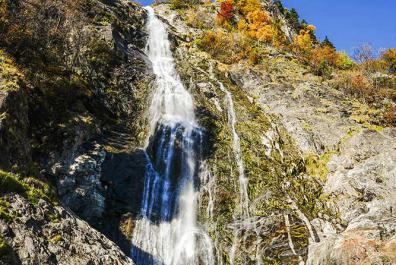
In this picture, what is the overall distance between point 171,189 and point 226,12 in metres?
42.4

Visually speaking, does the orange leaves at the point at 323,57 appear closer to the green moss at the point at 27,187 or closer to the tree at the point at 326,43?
the tree at the point at 326,43

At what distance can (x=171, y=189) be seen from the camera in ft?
85.9

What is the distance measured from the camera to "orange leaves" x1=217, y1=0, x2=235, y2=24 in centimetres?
6072

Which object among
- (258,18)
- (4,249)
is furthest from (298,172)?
(258,18)

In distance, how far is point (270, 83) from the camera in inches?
1560

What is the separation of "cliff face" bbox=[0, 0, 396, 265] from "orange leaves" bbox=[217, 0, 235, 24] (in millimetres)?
25111

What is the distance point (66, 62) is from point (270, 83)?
63.6 ft

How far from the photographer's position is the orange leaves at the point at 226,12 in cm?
6072

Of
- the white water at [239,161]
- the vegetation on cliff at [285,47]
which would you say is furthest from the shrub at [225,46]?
the white water at [239,161]

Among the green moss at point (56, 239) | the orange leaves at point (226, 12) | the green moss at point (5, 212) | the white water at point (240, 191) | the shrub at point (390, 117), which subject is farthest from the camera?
the orange leaves at point (226, 12)

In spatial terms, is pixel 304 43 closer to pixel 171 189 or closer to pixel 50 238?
pixel 171 189

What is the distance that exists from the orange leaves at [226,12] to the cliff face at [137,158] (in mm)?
25111

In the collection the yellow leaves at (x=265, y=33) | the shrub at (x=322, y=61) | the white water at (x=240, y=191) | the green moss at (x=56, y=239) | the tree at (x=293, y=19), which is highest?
the tree at (x=293, y=19)

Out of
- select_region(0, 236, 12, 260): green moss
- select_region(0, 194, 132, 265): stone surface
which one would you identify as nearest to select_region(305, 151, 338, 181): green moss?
select_region(0, 194, 132, 265): stone surface
